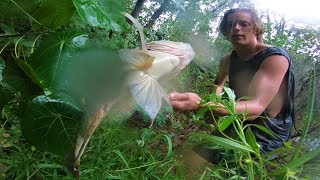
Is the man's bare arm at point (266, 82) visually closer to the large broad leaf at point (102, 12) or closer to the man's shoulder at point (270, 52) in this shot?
the man's shoulder at point (270, 52)

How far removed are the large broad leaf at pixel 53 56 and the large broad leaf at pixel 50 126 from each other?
3 cm

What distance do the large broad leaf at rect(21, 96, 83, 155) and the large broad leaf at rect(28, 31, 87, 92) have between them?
34mm

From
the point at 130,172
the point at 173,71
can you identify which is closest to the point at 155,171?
the point at 130,172

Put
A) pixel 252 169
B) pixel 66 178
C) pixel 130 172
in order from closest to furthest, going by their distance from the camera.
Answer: pixel 252 169
pixel 66 178
pixel 130 172

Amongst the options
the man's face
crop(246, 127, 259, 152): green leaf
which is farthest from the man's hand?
the man's face

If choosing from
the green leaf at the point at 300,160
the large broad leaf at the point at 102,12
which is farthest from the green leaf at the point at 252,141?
the large broad leaf at the point at 102,12

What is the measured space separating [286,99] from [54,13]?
3.05ft

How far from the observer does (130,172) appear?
2.04ft

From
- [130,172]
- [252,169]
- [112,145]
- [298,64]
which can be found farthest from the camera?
[298,64]

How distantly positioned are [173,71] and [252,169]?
15cm

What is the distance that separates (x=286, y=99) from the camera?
3.83 feet

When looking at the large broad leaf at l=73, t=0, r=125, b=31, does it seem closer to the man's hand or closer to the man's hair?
the man's hand

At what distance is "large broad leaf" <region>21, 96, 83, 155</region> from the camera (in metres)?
0.44

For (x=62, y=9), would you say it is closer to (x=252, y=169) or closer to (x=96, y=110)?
(x=96, y=110)
